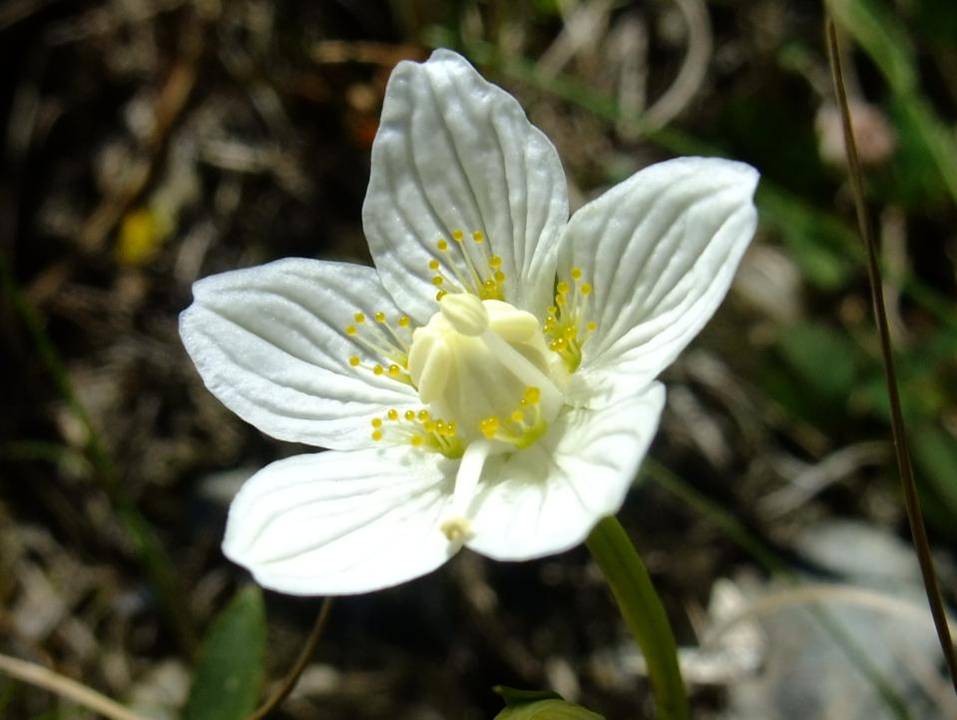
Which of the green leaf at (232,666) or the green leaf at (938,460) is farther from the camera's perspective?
the green leaf at (938,460)

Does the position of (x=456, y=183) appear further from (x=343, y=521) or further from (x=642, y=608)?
(x=642, y=608)

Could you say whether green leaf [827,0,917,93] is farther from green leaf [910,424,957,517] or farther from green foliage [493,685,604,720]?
green foliage [493,685,604,720]

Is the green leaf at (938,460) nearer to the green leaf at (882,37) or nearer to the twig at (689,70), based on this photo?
the green leaf at (882,37)

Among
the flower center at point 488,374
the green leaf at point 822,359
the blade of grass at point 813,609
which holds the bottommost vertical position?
the blade of grass at point 813,609

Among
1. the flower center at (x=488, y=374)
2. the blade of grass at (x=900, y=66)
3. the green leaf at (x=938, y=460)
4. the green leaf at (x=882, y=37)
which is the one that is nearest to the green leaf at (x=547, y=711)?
the flower center at (x=488, y=374)

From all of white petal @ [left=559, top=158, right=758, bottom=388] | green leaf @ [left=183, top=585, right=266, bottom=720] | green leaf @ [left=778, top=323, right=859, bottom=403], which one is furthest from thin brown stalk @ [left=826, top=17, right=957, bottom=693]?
green leaf @ [left=183, top=585, right=266, bottom=720]

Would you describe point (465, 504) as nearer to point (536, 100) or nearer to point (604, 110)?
point (604, 110)

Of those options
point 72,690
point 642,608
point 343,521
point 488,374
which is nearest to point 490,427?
point 488,374

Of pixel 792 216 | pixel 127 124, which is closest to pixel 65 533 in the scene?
pixel 127 124
